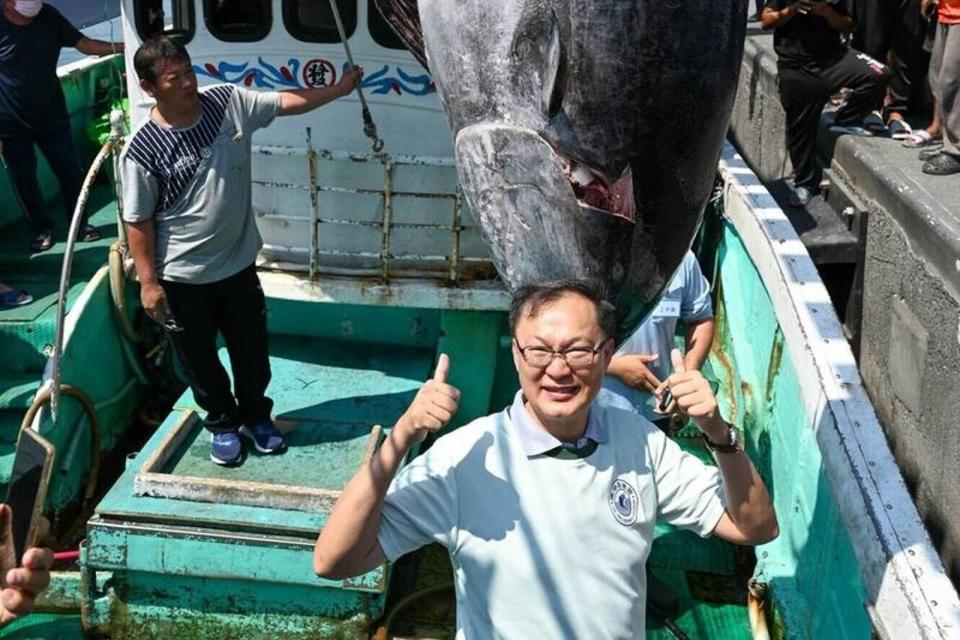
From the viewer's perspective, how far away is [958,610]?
2.12 m

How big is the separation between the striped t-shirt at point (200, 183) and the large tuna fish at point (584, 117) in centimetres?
163

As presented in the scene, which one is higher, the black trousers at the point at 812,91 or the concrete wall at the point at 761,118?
the black trousers at the point at 812,91

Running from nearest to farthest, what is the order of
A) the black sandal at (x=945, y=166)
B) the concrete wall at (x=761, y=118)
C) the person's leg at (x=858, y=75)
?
the black sandal at (x=945, y=166) < the person's leg at (x=858, y=75) < the concrete wall at (x=761, y=118)

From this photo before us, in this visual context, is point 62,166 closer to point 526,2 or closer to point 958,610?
point 526,2

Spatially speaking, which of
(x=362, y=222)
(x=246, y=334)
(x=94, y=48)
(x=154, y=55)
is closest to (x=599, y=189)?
(x=154, y=55)

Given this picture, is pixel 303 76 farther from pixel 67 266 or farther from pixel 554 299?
pixel 554 299

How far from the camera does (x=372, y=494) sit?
179cm

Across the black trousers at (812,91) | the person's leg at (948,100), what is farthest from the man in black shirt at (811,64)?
the person's leg at (948,100)

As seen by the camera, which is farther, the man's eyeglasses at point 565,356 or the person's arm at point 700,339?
the person's arm at point 700,339

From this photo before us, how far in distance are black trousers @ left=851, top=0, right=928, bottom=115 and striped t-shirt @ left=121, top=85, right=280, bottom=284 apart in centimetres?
483

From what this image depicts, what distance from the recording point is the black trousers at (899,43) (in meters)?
6.92

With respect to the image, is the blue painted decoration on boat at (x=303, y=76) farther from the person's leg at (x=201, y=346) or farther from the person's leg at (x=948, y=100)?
the person's leg at (x=948, y=100)

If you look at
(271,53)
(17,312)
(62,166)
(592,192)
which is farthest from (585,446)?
(62,166)

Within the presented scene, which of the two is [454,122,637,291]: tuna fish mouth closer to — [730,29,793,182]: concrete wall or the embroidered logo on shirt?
the embroidered logo on shirt
